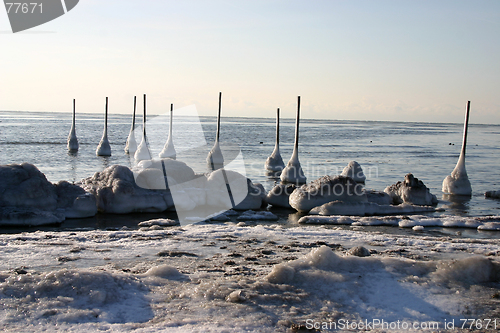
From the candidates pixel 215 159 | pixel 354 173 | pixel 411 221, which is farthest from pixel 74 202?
pixel 215 159

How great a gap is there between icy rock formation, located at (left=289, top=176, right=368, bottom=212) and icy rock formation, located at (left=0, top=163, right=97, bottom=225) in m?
6.25

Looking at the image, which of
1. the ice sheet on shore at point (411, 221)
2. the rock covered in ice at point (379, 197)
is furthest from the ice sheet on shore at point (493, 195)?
the ice sheet on shore at point (411, 221)

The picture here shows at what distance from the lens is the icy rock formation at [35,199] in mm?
10438

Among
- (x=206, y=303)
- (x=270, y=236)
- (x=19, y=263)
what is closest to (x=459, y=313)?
(x=206, y=303)

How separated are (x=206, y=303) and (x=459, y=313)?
9.58 feet

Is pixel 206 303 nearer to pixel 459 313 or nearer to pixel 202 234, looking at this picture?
pixel 459 313

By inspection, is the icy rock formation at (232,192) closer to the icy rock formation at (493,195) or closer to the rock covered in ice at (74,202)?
the rock covered in ice at (74,202)

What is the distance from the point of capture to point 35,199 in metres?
11.1

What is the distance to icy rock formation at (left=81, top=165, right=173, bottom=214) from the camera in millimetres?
12297

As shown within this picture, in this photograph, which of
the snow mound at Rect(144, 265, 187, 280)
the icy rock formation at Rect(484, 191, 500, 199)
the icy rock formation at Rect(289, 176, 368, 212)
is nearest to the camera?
the snow mound at Rect(144, 265, 187, 280)

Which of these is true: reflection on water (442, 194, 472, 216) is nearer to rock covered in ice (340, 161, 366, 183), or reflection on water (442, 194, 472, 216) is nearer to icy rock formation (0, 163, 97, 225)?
rock covered in ice (340, 161, 366, 183)

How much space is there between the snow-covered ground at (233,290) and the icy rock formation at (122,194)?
465 cm

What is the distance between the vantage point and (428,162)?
33.0 m

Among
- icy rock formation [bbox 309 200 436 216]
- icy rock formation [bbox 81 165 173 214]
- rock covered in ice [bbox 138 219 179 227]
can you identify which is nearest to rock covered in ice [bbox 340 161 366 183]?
icy rock formation [bbox 309 200 436 216]
